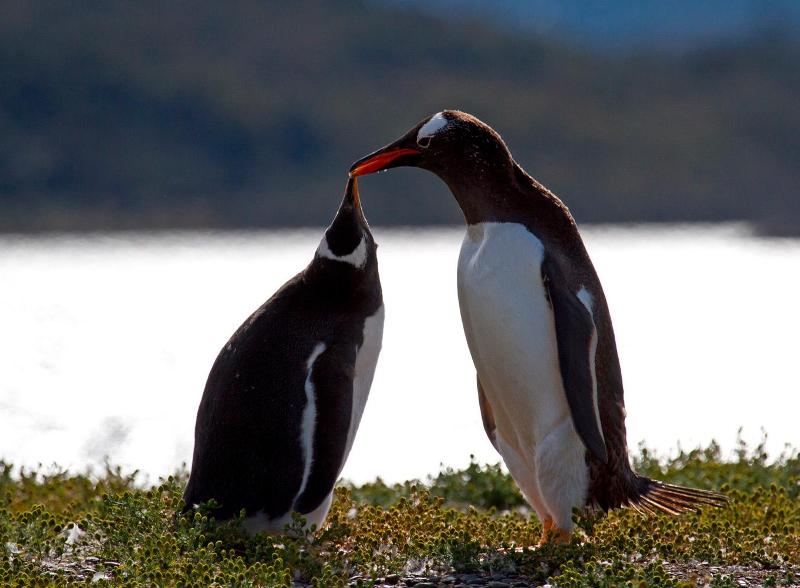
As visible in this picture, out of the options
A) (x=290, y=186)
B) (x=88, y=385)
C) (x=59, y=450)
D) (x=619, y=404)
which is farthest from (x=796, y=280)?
(x=619, y=404)

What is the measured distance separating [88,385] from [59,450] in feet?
8.53

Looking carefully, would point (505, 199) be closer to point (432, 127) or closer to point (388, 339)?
point (432, 127)

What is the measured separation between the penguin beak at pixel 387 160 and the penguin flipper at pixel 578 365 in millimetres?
→ 798

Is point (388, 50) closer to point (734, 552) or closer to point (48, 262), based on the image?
point (48, 262)

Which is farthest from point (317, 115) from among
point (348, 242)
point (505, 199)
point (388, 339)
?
point (505, 199)

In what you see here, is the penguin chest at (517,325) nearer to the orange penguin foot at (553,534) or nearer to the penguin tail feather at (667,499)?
the orange penguin foot at (553,534)

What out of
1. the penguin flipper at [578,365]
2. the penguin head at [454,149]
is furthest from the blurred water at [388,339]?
the penguin flipper at [578,365]

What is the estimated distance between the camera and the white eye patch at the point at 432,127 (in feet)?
18.2

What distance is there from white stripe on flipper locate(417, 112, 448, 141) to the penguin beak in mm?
73

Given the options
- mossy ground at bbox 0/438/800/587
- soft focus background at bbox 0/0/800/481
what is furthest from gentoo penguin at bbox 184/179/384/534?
soft focus background at bbox 0/0/800/481

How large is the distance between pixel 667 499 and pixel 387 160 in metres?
1.68

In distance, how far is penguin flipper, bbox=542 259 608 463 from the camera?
520cm

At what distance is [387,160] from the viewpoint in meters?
5.64

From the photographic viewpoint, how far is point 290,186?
2517cm
